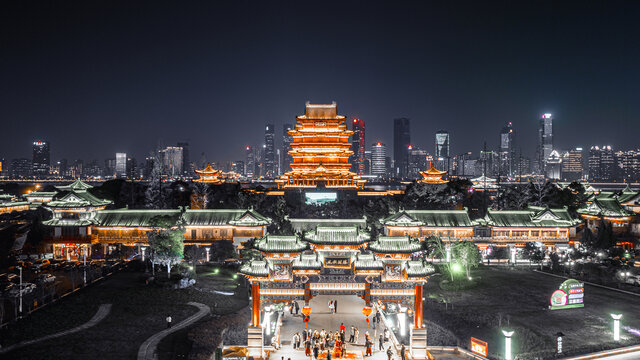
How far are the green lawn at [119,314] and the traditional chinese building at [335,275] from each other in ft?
26.2

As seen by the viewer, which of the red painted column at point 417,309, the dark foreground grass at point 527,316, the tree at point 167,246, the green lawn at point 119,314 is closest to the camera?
the green lawn at point 119,314

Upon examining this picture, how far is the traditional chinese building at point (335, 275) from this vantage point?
25.8m

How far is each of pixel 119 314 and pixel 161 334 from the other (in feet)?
16.8

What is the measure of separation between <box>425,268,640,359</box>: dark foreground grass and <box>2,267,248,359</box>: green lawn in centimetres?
1656

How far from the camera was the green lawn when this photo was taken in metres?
24.7

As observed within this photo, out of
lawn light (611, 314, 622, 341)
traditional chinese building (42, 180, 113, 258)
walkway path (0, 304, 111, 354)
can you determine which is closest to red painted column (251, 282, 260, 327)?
walkway path (0, 304, 111, 354)

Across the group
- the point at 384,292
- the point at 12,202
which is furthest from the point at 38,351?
the point at 12,202

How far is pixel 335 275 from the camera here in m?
26.5

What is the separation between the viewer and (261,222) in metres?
52.0

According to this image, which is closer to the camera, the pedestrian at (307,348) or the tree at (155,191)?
the pedestrian at (307,348)

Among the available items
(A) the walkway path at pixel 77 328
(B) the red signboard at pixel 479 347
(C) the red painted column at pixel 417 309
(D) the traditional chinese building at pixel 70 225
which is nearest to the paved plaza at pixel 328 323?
(C) the red painted column at pixel 417 309

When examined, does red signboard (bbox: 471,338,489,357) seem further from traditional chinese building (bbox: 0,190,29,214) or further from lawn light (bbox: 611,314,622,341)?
traditional chinese building (bbox: 0,190,29,214)

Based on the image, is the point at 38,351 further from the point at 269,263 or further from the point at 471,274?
the point at 471,274

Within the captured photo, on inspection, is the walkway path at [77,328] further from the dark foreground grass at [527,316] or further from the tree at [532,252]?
the tree at [532,252]
